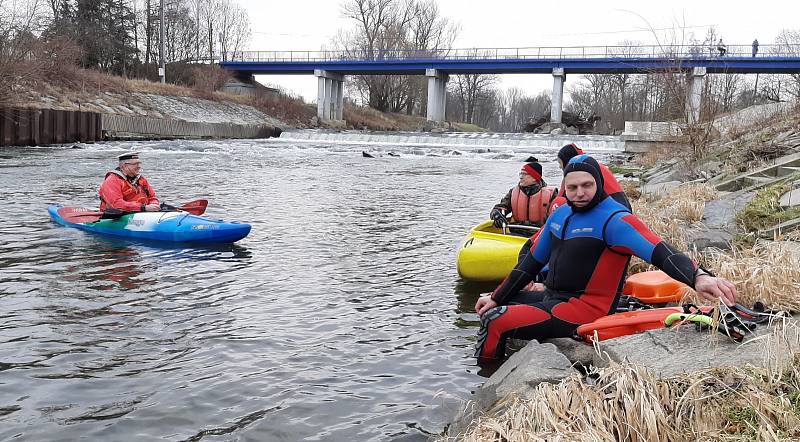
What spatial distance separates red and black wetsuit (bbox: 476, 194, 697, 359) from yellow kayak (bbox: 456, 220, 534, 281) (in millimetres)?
1899

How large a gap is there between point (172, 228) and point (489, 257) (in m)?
3.78

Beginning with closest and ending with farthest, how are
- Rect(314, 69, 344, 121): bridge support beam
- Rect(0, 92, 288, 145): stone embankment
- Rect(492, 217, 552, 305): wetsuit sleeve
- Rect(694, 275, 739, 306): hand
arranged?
Rect(694, 275, 739, 306): hand → Rect(492, 217, 552, 305): wetsuit sleeve → Rect(0, 92, 288, 145): stone embankment → Rect(314, 69, 344, 121): bridge support beam

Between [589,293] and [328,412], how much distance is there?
1.67 metres

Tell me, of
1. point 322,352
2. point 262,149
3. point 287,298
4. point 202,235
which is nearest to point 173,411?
point 322,352

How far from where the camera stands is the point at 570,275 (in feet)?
13.6

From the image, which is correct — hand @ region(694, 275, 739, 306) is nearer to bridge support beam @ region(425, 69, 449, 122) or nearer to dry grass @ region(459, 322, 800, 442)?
dry grass @ region(459, 322, 800, 442)

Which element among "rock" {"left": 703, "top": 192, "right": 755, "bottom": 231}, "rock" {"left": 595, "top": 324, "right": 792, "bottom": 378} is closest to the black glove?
"rock" {"left": 703, "top": 192, "right": 755, "bottom": 231}

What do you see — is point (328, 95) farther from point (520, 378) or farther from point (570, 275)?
point (520, 378)

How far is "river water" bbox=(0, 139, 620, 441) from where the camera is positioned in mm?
3541

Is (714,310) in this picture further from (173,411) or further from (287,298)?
(287,298)

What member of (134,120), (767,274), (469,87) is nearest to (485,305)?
(767,274)

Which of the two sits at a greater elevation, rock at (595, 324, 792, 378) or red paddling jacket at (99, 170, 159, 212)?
red paddling jacket at (99, 170, 159, 212)

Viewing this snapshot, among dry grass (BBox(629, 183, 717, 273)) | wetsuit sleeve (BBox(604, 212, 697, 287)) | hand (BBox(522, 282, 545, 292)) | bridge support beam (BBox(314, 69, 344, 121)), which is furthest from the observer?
bridge support beam (BBox(314, 69, 344, 121))

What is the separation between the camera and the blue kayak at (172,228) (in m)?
7.86
